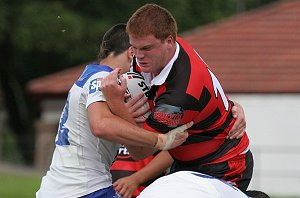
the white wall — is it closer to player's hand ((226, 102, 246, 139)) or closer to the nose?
player's hand ((226, 102, 246, 139))

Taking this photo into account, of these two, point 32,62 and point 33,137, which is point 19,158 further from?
point 32,62

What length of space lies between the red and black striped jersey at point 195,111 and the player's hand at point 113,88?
197 millimetres

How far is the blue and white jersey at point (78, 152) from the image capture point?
611cm

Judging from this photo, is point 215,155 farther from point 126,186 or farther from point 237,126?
point 126,186

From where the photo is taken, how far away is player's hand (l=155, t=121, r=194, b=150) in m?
5.72

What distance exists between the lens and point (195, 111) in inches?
227

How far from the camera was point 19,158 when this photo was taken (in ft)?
108

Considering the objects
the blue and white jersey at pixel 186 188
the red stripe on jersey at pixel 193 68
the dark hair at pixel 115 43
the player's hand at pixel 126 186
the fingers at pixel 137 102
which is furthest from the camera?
the player's hand at pixel 126 186

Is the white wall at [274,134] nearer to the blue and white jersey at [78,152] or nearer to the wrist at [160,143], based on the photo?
the blue and white jersey at [78,152]

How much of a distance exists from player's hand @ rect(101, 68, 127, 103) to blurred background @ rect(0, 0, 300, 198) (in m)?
12.0

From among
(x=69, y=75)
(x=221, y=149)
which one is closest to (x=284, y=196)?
(x=69, y=75)

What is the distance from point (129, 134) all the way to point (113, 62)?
0.75 m

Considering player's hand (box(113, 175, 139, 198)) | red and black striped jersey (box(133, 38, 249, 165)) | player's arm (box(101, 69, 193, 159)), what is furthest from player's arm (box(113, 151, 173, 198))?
player's arm (box(101, 69, 193, 159))

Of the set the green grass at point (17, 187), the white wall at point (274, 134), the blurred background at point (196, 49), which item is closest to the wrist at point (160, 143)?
the green grass at point (17, 187)
